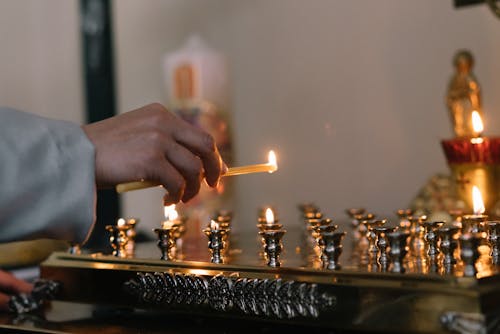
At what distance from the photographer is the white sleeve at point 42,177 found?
76 cm

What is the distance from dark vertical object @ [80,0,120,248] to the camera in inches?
78.8

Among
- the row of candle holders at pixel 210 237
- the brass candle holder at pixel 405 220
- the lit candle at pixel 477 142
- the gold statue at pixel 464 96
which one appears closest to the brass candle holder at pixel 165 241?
the row of candle holders at pixel 210 237

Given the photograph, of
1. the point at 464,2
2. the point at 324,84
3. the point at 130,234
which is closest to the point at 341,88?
the point at 324,84

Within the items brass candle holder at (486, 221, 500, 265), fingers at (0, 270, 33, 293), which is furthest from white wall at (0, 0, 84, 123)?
brass candle holder at (486, 221, 500, 265)

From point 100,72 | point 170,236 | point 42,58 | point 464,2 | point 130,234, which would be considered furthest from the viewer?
point 42,58

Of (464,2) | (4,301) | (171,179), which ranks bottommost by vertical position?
(4,301)

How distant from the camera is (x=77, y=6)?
6.84ft

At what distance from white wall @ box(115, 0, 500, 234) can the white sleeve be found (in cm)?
79

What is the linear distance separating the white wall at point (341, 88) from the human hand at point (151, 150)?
0.71 m

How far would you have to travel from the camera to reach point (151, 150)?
784 millimetres

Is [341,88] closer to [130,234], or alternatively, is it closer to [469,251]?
[130,234]

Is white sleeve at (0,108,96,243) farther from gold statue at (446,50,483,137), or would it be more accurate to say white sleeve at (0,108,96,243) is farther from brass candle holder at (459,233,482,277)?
gold statue at (446,50,483,137)

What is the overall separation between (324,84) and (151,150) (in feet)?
2.73

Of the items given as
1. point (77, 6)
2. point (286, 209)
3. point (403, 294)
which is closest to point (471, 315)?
point (403, 294)
